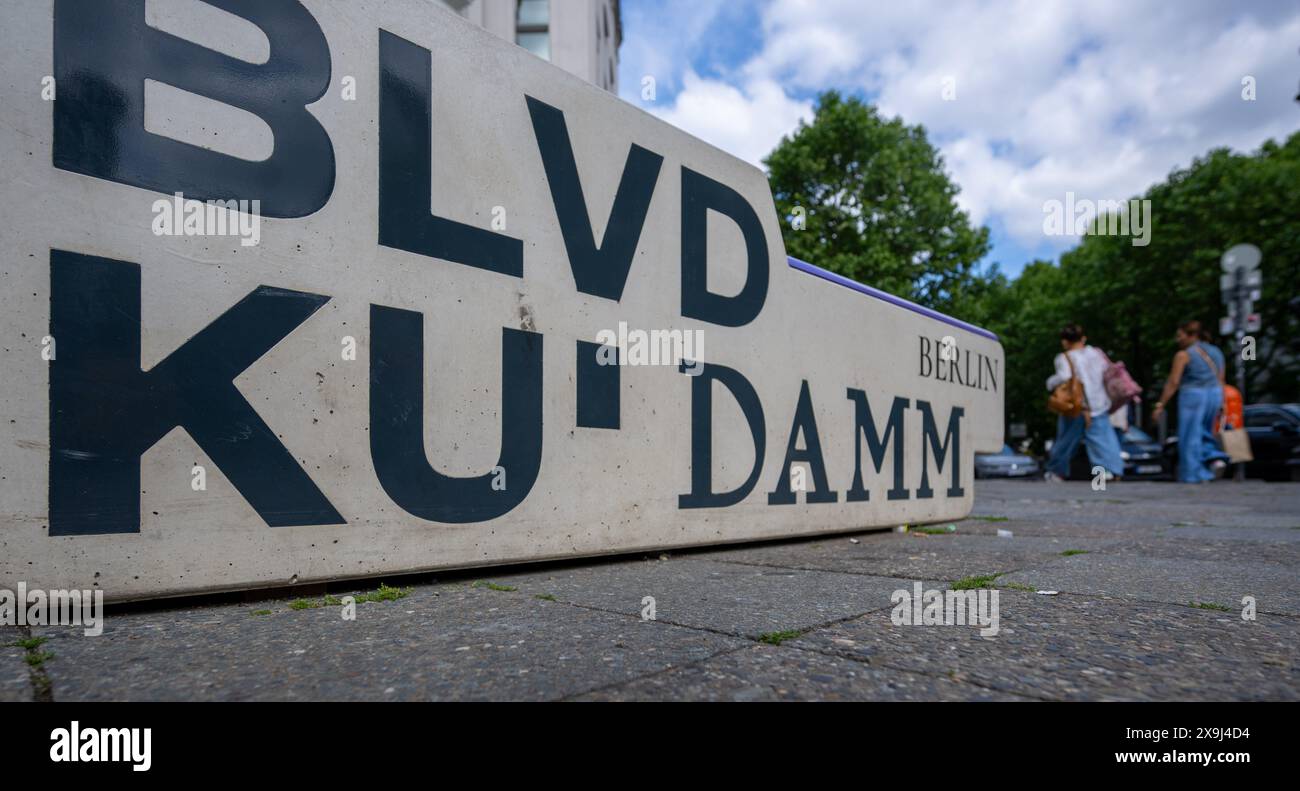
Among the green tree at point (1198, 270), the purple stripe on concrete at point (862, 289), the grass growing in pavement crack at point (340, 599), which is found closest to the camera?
the grass growing in pavement crack at point (340, 599)

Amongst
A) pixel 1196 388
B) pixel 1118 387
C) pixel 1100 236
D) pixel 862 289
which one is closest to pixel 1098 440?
pixel 1118 387

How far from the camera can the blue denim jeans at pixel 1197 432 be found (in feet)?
32.5

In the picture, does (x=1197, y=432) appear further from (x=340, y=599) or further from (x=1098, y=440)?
(x=340, y=599)

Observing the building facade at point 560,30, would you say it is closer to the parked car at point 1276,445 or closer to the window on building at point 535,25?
the window on building at point 535,25

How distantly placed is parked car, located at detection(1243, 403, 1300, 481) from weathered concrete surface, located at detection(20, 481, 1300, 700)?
1268 cm

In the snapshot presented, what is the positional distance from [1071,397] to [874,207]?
1435 centimetres

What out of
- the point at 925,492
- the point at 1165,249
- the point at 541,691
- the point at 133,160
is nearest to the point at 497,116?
the point at 133,160

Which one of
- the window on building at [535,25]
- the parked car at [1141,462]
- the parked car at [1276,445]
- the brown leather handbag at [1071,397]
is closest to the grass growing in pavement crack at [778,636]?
the brown leather handbag at [1071,397]

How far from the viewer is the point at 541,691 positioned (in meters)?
1.44

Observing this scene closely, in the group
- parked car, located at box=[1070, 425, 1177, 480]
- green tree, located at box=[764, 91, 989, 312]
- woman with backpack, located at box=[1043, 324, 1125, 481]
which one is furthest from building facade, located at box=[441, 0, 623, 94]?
parked car, located at box=[1070, 425, 1177, 480]

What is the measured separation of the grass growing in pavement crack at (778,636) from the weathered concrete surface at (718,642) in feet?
0.03

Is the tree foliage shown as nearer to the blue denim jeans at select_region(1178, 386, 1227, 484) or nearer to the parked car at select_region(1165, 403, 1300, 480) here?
the parked car at select_region(1165, 403, 1300, 480)

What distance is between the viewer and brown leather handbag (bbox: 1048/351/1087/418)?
368 inches
